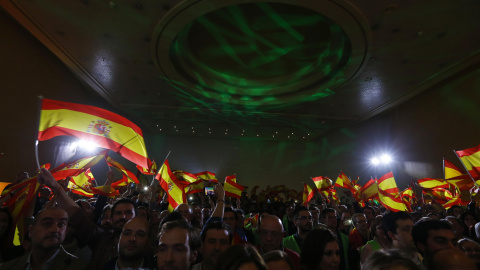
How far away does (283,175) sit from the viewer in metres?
20.1

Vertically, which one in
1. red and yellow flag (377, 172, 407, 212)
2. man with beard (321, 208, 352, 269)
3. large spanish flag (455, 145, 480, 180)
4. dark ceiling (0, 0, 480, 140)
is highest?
dark ceiling (0, 0, 480, 140)

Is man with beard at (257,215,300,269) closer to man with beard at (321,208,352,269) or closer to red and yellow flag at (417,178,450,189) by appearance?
man with beard at (321,208,352,269)

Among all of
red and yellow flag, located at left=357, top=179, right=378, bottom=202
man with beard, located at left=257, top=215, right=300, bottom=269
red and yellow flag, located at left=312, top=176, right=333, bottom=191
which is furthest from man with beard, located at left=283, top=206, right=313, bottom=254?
red and yellow flag, located at left=312, top=176, right=333, bottom=191

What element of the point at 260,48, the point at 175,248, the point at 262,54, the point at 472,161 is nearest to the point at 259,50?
the point at 260,48

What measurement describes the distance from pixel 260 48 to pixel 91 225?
8.93 metres

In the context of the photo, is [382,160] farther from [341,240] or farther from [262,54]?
[341,240]

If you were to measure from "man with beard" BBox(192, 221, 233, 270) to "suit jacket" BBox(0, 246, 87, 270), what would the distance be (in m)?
1.02

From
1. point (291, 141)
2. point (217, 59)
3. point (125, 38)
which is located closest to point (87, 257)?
point (125, 38)

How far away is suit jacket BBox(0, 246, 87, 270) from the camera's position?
7.48 ft

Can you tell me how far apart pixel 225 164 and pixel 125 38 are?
12426mm

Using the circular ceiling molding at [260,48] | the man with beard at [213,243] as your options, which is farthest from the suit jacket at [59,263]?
the circular ceiling molding at [260,48]

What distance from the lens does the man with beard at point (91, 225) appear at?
2.92 metres

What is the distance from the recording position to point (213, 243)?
2.58 metres

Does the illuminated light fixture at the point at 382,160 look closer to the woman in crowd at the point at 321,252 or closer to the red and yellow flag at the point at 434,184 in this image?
the red and yellow flag at the point at 434,184
